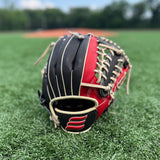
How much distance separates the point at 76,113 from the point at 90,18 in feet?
102

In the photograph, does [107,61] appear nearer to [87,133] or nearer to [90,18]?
[87,133]

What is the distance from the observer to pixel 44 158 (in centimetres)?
91

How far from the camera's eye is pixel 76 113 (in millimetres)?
1040

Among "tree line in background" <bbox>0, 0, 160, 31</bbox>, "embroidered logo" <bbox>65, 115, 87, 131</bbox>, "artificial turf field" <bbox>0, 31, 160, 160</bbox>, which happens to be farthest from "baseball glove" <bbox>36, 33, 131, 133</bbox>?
"tree line in background" <bbox>0, 0, 160, 31</bbox>

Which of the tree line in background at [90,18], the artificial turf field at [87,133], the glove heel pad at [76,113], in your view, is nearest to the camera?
the artificial turf field at [87,133]

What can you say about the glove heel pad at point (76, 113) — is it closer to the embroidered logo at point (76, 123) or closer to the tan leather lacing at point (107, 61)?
the embroidered logo at point (76, 123)

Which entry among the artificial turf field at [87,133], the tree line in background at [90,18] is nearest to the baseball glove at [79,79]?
the artificial turf field at [87,133]

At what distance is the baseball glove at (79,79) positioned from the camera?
99cm

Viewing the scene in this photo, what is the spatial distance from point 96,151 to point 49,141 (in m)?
0.29

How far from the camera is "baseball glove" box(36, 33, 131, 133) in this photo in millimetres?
985

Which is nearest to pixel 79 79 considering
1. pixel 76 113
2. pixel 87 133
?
pixel 76 113

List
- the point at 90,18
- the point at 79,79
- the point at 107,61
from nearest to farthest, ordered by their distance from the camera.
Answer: the point at 79,79 → the point at 107,61 → the point at 90,18

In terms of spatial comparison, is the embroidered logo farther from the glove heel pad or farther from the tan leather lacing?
the tan leather lacing

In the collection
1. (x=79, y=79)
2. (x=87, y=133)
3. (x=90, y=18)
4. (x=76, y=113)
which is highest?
(x=90, y=18)
